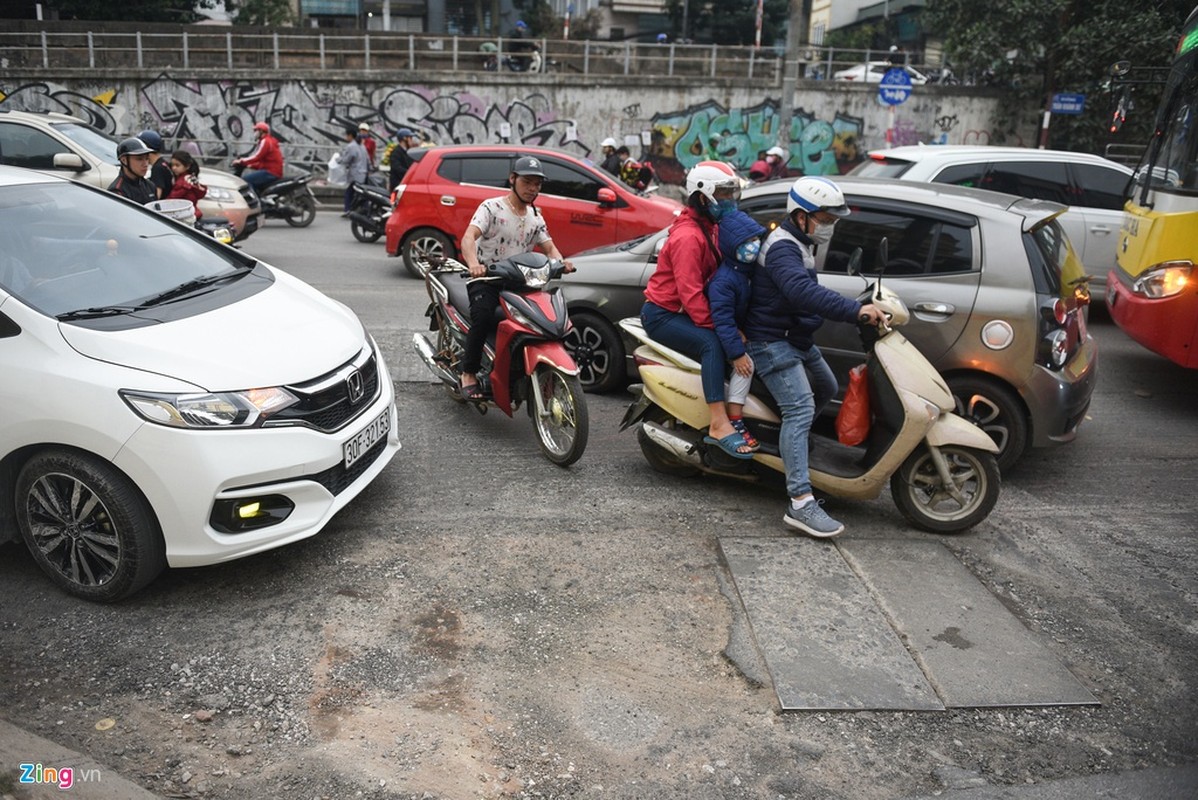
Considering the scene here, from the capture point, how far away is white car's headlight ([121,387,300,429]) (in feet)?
12.2

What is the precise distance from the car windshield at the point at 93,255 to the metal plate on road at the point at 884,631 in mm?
3106

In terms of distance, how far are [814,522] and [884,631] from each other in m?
0.86

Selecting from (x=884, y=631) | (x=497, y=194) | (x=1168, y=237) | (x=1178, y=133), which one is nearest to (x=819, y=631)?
(x=884, y=631)

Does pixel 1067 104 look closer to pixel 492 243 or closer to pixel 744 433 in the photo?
pixel 492 243

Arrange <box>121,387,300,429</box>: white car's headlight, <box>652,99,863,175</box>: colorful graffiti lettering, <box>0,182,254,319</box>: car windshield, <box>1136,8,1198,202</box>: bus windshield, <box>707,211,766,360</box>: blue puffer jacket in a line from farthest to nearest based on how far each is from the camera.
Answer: <box>652,99,863,175</box>: colorful graffiti lettering → <box>1136,8,1198,202</box>: bus windshield → <box>707,211,766,360</box>: blue puffer jacket → <box>0,182,254,319</box>: car windshield → <box>121,387,300,429</box>: white car's headlight

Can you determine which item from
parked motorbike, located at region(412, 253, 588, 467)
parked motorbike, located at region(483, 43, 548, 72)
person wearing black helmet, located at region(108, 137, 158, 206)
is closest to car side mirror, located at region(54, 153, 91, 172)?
person wearing black helmet, located at region(108, 137, 158, 206)

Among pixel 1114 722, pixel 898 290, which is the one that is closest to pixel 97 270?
pixel 898 290

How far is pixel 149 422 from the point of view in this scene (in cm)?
371

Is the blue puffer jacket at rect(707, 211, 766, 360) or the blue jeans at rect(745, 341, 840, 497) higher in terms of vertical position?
the blue puffer jacket at rect(707, 211, 766, 360)

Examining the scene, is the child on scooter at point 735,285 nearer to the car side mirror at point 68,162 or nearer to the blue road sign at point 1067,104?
the car side mirror at point 68,162

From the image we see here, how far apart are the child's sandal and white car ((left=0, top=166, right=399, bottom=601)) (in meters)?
1.91

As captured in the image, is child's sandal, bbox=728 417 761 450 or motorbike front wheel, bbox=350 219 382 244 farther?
motorbike front wheel, bbox=350 219 382 244

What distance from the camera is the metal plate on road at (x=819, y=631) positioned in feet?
11.7

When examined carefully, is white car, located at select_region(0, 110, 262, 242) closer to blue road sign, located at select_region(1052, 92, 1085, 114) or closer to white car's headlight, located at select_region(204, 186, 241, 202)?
white car's headlight, located at select_region(204, 186, 241, 202)
